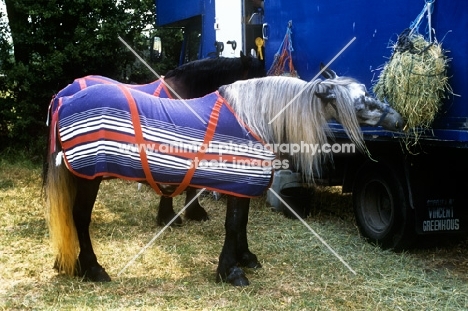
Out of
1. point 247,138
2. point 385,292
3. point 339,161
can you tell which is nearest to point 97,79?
point 247,138

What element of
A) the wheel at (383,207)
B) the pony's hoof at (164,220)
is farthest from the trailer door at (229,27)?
the wheel at (383,207)

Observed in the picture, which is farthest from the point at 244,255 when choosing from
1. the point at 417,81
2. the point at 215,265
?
the point at 417,81

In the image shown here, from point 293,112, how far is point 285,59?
1.93m

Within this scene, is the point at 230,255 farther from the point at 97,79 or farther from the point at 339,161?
the point at 97,79

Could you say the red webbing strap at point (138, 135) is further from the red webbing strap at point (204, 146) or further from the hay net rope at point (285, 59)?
the hay net rope at point (285, 59)

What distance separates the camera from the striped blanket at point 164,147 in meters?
3.54

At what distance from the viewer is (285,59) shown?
545 cm

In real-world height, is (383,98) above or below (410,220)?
above

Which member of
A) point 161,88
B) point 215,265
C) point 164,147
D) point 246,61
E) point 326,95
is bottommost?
point 215,265

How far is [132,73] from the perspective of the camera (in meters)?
9.80

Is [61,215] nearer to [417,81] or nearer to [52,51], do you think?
[417,81]

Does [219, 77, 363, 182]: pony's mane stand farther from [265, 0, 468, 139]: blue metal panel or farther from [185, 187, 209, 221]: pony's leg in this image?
[185, 187, 209, 221]: pony's leg

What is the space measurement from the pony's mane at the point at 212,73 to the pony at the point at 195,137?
1454mm

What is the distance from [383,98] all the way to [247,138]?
3.39ft
